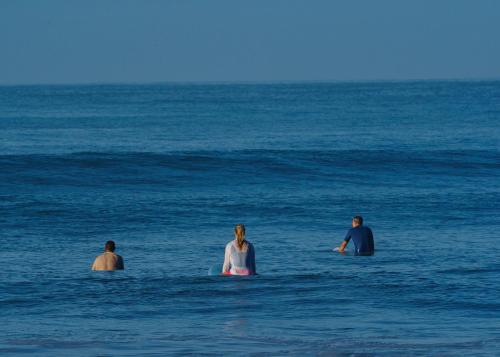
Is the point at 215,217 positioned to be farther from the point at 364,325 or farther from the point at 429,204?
the point at 364,325

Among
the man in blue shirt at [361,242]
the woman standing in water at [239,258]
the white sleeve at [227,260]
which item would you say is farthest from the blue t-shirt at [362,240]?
the white sleeve at [227,260]

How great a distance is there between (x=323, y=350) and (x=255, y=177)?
23744 millimetres

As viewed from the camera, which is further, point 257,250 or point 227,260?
point 257,250

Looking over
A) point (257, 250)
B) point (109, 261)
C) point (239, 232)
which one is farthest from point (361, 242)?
point (109, 261)

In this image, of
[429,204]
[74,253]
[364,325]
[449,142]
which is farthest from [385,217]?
[449,142]

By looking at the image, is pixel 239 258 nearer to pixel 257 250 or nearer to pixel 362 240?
pixel 362 240

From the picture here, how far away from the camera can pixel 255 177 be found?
1377 inches

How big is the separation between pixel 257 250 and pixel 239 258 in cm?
355

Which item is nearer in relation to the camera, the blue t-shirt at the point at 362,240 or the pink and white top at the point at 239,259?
the pink and white top at the point at 239,259

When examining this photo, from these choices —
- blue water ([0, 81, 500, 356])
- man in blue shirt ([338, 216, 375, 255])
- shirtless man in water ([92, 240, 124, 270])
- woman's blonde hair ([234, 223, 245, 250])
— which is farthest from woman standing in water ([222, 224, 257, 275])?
man in blue shirt ([338, 216, 375, 255])

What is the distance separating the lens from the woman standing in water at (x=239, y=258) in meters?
15.7

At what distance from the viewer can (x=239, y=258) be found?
15797 mm

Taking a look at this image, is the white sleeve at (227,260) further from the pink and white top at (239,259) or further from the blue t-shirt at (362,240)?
the blue t-shirt at (362,240)

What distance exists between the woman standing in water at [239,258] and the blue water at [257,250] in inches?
8.4
